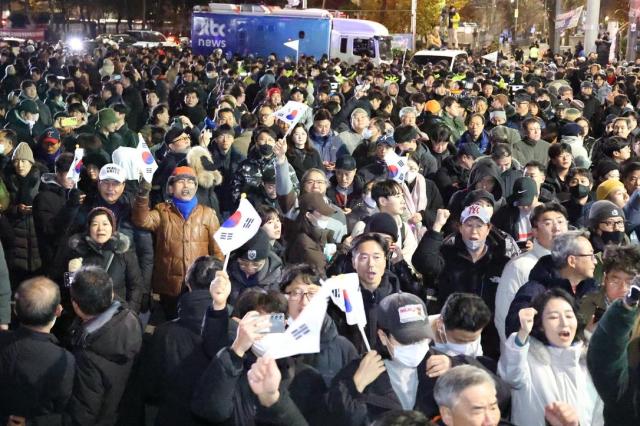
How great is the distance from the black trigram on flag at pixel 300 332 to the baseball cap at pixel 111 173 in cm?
388

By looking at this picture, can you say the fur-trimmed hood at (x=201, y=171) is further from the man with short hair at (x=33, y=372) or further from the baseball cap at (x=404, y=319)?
the baseball cap at (x=404, y=319)

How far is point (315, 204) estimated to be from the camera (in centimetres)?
773

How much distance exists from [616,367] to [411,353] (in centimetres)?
93

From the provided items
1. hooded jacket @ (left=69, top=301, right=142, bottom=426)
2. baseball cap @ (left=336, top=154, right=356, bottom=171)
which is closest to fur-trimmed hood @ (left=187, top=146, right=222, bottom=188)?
baseball cap @ (left=336, top=154, right=356, bottom=171)

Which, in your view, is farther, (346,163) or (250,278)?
(346,163)

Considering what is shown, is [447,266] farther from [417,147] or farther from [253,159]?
[417,147]

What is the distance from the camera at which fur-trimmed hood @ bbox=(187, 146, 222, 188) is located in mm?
8664

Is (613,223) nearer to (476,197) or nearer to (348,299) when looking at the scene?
(476,197)

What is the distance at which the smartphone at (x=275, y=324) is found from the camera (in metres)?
4.44

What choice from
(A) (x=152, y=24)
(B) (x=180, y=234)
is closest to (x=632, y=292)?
(B) (x=180, y=234)

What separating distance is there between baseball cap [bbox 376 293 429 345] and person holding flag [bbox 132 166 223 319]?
3027 millimetres

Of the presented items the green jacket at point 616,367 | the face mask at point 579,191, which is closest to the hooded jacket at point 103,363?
the green jacket at point 616,367

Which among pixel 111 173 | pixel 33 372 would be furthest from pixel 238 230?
pixel 111 173

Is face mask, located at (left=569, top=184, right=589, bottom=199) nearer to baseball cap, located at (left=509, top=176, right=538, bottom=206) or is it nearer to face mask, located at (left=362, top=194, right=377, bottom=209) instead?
baseball cap, located at (left=509, top=176, right=538, bottom=206)
